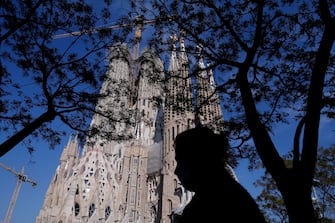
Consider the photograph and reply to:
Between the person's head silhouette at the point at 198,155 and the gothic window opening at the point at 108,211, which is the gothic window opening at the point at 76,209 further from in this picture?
the person's head silhouette at the point at 198,155

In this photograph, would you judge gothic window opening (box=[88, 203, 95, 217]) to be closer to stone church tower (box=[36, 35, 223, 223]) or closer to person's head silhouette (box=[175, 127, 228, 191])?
stone church tower (box=[36, 35, 223, 223])

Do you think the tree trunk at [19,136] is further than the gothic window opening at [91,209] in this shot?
No

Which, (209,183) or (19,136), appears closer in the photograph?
(209,183)

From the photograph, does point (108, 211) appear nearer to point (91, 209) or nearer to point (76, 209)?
point (91, 209)

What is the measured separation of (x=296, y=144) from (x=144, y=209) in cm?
3120

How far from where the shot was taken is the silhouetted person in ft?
5.64

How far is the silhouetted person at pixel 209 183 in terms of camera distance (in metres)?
1.72

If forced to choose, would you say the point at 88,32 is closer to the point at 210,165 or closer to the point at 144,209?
the point at 210,165

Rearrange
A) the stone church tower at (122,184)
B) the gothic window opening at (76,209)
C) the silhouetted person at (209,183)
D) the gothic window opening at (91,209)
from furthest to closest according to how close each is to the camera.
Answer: the gothic window opening at (91,209)
the gothic window opening at (76,209)
the stone church tower at (122,184)
the silhouetted person at (209,183)

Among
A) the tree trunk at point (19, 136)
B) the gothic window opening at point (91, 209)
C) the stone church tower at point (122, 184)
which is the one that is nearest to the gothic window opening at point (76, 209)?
the stone church tower at point (122, 184)

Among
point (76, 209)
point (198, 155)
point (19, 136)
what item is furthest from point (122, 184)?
point (198, 155)

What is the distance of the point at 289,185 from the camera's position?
4.71 meters

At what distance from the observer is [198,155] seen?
2.00m

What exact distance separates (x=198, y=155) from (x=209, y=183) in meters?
0.24
